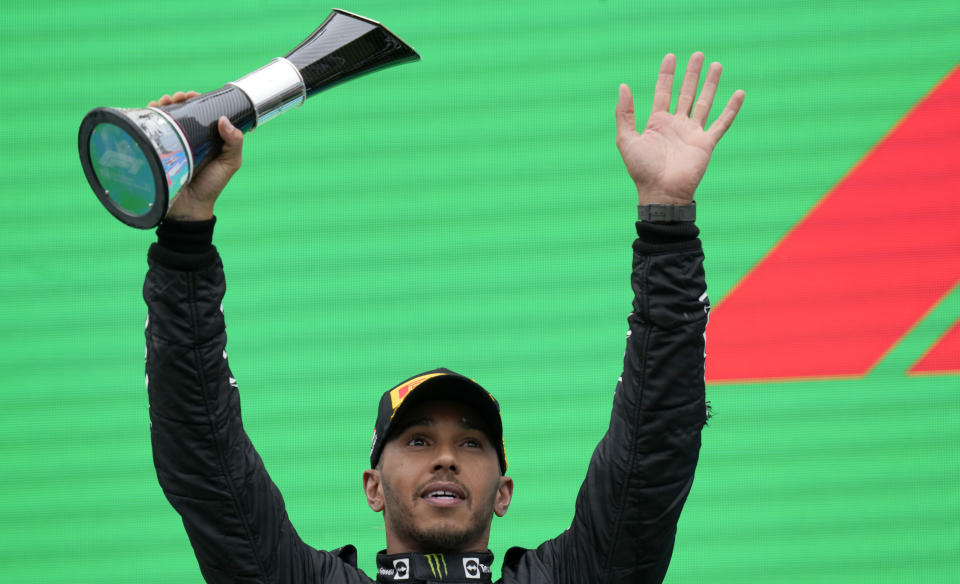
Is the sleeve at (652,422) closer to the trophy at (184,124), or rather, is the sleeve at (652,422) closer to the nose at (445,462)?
the nose at (445,462)

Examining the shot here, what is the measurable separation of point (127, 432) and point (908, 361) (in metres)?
1.69

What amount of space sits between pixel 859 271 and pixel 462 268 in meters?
0.86

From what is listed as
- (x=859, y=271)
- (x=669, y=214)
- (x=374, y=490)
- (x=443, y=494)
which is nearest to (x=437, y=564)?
(x=443, y=494)

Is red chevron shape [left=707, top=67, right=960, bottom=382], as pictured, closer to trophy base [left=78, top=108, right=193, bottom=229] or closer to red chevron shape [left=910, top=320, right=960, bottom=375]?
red chevron shape [left=910, top=320, right=960, bottom=375]

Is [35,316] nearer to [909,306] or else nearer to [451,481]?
[451,481]

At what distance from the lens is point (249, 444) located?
6.41 ft

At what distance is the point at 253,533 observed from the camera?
192cm

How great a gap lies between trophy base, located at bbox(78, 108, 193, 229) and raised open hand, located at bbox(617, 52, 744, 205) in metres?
0.63

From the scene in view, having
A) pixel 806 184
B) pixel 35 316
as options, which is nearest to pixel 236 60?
pixel 35 316

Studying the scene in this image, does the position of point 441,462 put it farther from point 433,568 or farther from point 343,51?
point 343,51

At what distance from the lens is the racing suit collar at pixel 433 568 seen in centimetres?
206

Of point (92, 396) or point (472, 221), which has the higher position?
point (472, 221)

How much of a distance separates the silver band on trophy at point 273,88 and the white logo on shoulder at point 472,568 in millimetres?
745

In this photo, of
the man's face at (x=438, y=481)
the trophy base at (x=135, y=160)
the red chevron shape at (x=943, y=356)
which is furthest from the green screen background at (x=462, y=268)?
the trophy base at (x=135, y=160)
